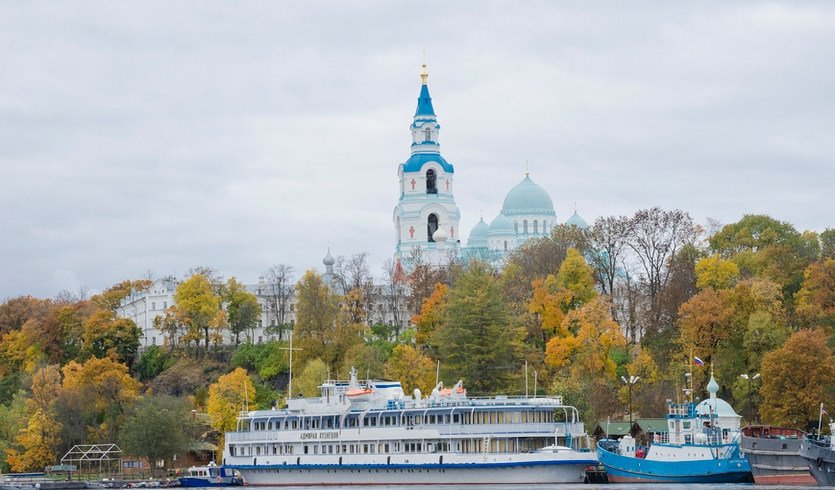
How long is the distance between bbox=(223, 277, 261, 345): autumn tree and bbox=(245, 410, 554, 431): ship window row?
5473 centimetres

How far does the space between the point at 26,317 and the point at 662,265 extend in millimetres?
72990

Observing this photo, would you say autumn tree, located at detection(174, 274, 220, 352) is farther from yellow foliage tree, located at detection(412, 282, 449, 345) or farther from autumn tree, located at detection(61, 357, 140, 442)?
yellow foliage tree, located at detection(412, 282, 449, 345)

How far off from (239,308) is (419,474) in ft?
221

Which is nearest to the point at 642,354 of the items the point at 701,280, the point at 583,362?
the point at 583,362

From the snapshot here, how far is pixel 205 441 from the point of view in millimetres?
120062

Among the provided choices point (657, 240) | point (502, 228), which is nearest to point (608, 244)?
point (657, 240)

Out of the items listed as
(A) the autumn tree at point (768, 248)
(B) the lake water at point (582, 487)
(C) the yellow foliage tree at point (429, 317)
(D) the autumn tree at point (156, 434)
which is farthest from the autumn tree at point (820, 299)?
(D) the autumn tree at point (156, 434)

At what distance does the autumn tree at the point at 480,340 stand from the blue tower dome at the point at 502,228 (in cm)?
8596

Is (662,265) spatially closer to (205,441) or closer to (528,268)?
(528,268)

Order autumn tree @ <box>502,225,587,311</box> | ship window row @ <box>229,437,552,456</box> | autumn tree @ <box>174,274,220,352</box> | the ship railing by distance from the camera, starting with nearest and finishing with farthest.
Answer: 1. the ship railing
2. ship window row @ <box>229,437,552,456</box>
3. autumn tree @ <box>502,225,587,311</box>
4. autumn tree @ <box>174,274,220,352</box>

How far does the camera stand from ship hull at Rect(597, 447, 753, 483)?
3118 inches

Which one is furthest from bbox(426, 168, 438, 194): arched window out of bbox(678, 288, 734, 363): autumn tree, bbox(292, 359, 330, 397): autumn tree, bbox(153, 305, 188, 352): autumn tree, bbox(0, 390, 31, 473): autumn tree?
bbox(678, 288, 734, 363): autumn tree

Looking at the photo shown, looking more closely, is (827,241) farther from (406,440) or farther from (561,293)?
(406,440)

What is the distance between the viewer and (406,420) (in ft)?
297
